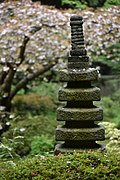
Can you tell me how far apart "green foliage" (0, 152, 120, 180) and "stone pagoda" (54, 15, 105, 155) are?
3.08 feet

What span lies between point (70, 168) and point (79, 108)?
155cm

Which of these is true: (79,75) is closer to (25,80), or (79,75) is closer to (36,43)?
(36,43)

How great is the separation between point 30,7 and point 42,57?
2.09 m

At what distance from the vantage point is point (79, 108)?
809 cm

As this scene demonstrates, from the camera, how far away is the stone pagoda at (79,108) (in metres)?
8.00

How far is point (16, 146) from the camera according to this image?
13039 millimetres

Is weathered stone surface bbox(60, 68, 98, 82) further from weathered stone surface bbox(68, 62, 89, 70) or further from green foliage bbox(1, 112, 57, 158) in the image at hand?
green foliage bbox(1, 112, 57, 158)

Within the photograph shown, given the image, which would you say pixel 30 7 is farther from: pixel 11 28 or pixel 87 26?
pixel 87 26

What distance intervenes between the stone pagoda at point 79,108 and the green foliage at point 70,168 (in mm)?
940

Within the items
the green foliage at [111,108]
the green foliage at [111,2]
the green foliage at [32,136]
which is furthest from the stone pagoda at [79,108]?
the green foliage at [111,108]

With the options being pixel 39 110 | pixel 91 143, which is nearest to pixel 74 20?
pixel 91 143

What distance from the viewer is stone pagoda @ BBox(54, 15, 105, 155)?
800 cm

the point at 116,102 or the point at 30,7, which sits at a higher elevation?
the point at 30,7

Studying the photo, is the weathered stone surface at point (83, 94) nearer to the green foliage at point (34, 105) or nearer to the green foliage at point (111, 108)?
the green foliage at point (111, 108)
